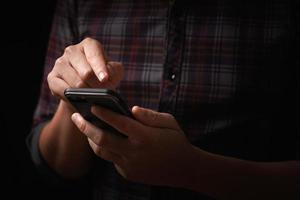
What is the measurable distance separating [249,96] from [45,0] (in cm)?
66

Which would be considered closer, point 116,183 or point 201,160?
point 201,160

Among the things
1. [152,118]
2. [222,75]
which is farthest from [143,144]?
[222,75]

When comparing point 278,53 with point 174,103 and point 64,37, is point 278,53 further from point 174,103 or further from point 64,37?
point 64,37


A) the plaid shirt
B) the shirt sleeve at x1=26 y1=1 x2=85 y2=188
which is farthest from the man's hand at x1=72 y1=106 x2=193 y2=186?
the shirt sleeve at x1=26 y1=1 x2=85 y2=188

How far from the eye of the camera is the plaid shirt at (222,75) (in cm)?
79

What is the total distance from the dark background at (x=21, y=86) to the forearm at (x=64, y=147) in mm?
250

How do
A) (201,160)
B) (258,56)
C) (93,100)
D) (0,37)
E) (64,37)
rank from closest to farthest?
1. (93,100)
2. (201,160)
3. (258,56)
4. (64,37)
5. (0,37)

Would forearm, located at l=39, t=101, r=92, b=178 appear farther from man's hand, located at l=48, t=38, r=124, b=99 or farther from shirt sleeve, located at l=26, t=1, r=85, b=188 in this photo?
man's hand, located at l=48, t=38, r=124, b=99

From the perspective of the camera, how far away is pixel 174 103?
0.80 m

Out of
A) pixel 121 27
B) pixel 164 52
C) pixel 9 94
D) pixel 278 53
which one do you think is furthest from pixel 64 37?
pixel 278 53

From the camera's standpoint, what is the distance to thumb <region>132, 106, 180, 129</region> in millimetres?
607

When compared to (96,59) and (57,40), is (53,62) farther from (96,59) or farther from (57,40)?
(96,59)

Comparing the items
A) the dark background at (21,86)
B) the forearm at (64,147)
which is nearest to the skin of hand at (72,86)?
the forearm at (64,147)

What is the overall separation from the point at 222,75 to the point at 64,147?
1.17ft
